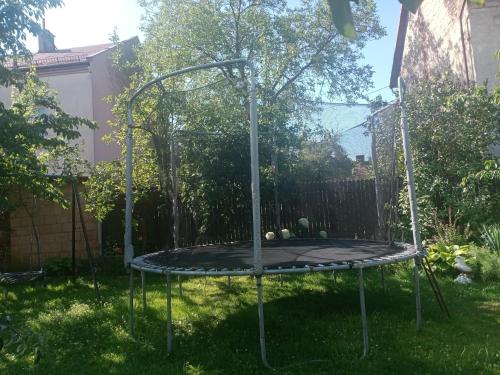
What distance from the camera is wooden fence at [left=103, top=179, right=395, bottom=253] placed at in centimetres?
753

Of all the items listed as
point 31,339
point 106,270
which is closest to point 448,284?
point 31,339

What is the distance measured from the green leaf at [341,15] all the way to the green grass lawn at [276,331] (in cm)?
200

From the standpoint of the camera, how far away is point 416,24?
11219 mm

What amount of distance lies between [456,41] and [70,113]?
8.82 m

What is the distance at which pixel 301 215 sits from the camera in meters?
7.85

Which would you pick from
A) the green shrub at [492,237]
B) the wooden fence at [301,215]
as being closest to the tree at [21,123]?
the wooden fence at [301,215]

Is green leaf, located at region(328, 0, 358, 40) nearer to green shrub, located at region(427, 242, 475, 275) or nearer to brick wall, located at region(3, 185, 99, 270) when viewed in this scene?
green shrub, located at region(427, 242, 475, 275)

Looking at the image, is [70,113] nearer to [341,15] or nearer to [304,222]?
[304,222]

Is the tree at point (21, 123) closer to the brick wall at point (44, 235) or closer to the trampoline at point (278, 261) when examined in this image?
the trampoline at point (278, 261)

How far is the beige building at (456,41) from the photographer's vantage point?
310 inches

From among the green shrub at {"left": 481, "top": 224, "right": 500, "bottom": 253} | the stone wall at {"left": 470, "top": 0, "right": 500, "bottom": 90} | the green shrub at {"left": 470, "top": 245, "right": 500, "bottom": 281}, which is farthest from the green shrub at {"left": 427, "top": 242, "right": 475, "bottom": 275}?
the stone wall at {"left": 470, "top": 0, "right": 500, "bottom": 90}

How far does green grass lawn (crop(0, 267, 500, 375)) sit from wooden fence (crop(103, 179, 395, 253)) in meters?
2.07

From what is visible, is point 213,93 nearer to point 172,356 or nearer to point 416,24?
point 172,356

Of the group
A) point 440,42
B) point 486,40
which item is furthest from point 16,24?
point 440,42
